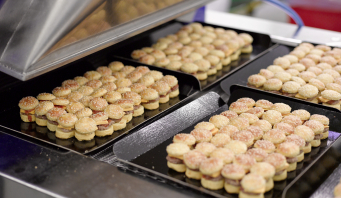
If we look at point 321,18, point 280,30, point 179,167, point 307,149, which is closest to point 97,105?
point 179,167

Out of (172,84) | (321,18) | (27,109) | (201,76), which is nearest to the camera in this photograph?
(27,109)

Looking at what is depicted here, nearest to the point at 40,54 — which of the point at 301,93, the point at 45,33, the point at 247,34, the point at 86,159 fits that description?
the point at 45,33

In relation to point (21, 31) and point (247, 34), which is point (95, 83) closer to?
point (21, 31)

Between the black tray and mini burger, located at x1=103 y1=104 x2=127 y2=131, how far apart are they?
2.82 feet

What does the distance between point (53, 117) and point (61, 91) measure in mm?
361

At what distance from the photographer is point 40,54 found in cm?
198

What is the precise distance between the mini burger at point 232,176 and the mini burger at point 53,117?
1.16m

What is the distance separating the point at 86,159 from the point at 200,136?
0.67 metres

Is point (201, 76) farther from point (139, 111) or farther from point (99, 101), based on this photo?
point (99, 101)

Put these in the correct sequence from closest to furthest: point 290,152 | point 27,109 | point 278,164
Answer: point 278,164, point 290,152, point 27,109

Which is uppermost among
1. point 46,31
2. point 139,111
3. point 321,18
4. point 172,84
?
point 46,31

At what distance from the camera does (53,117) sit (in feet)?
7.97

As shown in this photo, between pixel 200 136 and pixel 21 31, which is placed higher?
pixel 21 31

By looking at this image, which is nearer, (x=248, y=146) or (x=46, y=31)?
(x=46, y=31)
